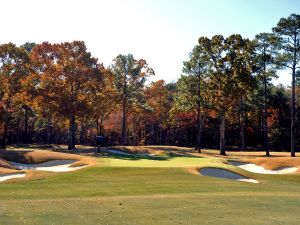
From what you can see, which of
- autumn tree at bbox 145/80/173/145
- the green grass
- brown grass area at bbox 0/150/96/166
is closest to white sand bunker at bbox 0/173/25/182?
the green grass

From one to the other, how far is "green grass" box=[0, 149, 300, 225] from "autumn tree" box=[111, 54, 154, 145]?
42903mm

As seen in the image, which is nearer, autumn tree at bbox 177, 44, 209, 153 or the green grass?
the green grass

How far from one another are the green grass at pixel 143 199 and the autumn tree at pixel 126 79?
4290 cm

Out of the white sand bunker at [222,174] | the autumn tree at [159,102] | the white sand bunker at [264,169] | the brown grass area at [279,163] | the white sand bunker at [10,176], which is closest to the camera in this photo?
the white sand bunker at [10,176]

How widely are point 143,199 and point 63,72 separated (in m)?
39.0

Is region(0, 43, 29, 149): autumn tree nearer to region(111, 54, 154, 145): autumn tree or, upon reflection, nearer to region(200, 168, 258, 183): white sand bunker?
region(111, 54, 154, 145): autumn tree

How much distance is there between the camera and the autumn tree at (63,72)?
55.0 metres

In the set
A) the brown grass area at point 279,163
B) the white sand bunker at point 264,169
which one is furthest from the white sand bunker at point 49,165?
the brown grass area at point 279,163

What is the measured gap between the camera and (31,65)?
55219 mm

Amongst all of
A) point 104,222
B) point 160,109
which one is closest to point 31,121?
point 160,109

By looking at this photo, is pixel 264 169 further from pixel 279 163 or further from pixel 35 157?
pixel 35 157

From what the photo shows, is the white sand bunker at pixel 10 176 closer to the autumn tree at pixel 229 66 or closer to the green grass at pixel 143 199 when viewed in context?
the green grass at pixel 143 199

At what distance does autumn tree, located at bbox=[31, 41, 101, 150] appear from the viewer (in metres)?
55.0

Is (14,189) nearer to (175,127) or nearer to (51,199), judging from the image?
(51,199)
